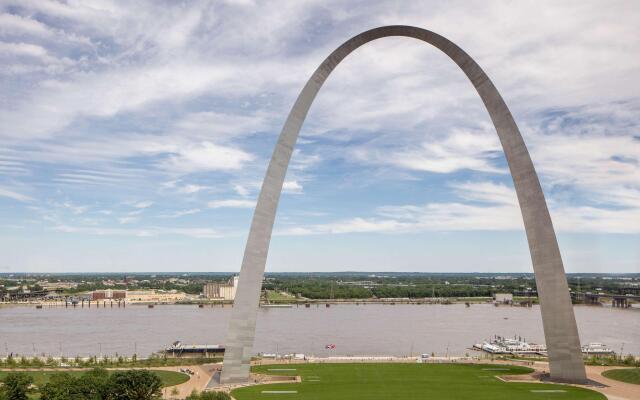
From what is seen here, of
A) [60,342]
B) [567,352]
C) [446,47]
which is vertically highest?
[446,47]

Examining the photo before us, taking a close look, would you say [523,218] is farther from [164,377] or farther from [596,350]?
[596,350]

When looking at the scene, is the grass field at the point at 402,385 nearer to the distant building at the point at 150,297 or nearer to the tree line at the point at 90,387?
the tree line at the point at 90,387

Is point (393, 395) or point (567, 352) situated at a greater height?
point (567, 352)

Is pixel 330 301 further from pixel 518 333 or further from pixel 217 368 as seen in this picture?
pixel 217 368

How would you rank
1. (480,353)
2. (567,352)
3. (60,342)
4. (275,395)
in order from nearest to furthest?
(275,395) < (567,352) < (480,353) < (60,342)

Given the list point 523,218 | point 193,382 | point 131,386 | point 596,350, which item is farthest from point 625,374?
point 131,386

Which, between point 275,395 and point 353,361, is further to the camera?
point 353,361

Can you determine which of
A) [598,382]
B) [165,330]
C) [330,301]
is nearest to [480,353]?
[598,382]

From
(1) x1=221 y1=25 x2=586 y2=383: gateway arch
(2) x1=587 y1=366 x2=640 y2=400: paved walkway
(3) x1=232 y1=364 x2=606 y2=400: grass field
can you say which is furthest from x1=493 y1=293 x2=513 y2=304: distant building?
(1) x1=221 y1=25 x2=586 y2=383: gateway arch
